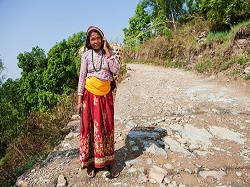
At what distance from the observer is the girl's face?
2596 mm

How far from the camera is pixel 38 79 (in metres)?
8.52

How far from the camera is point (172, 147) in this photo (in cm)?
345

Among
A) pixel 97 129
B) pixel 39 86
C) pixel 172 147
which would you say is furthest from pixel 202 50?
pixel 97 129

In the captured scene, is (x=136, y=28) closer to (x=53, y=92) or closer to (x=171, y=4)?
(x=171, y=4)

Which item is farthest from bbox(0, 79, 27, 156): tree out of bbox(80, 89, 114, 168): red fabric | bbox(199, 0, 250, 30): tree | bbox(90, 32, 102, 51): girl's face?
bbox(199, 0, 250, 30): tree

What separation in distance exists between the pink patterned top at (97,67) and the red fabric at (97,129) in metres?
0.19

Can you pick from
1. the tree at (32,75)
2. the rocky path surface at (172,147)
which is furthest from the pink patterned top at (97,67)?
the tree at (32,75)

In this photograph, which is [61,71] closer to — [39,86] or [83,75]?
[39,86]

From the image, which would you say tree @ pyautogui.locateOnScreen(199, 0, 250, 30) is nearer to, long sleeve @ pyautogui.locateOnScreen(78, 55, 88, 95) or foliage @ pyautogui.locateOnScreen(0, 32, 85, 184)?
foliage @ pyautogui.locateOnScreen(0, 32, 85, 184)

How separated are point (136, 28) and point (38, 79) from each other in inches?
683

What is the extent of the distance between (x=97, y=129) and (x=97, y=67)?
73 cm

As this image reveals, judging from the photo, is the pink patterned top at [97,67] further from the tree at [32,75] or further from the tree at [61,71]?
the tree at [32,75]

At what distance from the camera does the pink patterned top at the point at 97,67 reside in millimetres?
2648

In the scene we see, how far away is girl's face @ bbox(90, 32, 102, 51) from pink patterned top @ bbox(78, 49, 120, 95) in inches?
2.8
